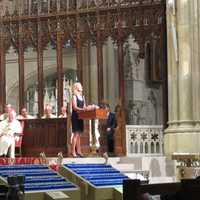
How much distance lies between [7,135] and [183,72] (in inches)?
164

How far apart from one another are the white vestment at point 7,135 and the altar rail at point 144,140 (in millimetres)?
2592

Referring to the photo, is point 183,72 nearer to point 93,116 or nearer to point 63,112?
point 93,116

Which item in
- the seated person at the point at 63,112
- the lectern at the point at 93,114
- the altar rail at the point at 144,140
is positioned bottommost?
the altar rail at the point at 144,140

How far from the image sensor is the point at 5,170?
6.74 metres

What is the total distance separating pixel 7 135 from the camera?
1366 cm

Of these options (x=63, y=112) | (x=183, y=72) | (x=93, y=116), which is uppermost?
(x=183, y=72)

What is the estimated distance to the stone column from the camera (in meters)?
13.6

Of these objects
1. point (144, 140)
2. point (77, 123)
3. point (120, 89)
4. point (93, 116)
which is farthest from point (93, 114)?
point (120, 89)

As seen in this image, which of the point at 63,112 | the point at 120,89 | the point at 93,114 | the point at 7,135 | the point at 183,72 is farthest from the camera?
the point at 120,89

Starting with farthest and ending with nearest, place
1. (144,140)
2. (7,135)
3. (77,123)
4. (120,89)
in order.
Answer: (120,89) < (144,140) < (7,135) < (77,123)

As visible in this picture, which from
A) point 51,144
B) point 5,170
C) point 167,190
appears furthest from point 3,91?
point 167,190

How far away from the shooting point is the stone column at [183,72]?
13.6 metres

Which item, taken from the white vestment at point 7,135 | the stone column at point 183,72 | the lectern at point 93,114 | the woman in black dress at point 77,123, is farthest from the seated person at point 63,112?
the stone column at point 183,72

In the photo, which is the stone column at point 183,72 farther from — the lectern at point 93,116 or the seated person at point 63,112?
the seated person at point 63,112
